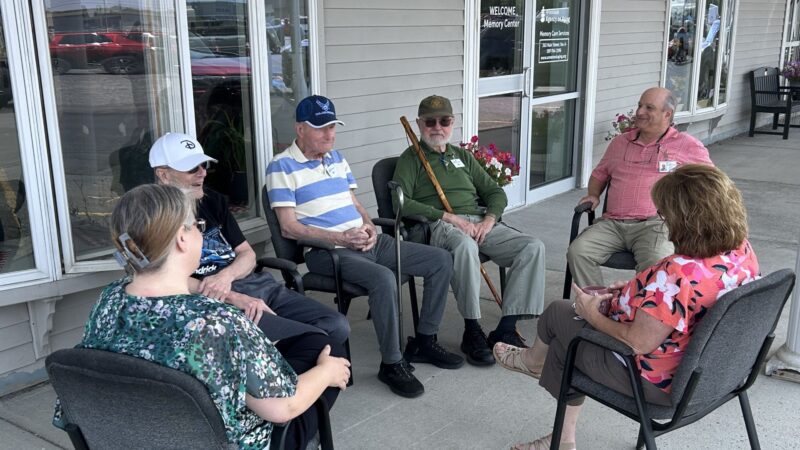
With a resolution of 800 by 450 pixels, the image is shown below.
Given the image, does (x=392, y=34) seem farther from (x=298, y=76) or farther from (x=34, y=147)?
(x=34, y=147)

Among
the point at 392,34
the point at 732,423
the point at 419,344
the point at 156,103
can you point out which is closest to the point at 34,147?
the point at 156,103

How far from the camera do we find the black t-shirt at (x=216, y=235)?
2658 millimetres

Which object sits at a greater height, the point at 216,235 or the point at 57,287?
the point at 216,235

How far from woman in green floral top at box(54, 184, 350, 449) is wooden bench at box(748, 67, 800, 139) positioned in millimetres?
9658

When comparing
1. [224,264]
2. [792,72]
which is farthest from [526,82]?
[792,72]

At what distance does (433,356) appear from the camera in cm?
319

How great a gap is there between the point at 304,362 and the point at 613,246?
194cm

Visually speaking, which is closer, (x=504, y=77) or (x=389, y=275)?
(x=389, y=275)

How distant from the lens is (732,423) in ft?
8.92

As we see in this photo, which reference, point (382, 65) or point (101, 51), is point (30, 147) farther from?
point (382, 65)

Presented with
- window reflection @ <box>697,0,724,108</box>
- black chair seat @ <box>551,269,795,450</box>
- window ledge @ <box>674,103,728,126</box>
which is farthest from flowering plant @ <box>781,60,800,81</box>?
black chair seat @ <box>551,269,795,450</box>

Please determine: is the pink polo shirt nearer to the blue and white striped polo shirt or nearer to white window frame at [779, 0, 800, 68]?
the blue and white striped polo shirt

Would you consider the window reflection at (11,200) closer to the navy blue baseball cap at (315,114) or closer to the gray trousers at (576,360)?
the navy blue baseball cap at (315,114)

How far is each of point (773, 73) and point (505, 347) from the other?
31.4ft
